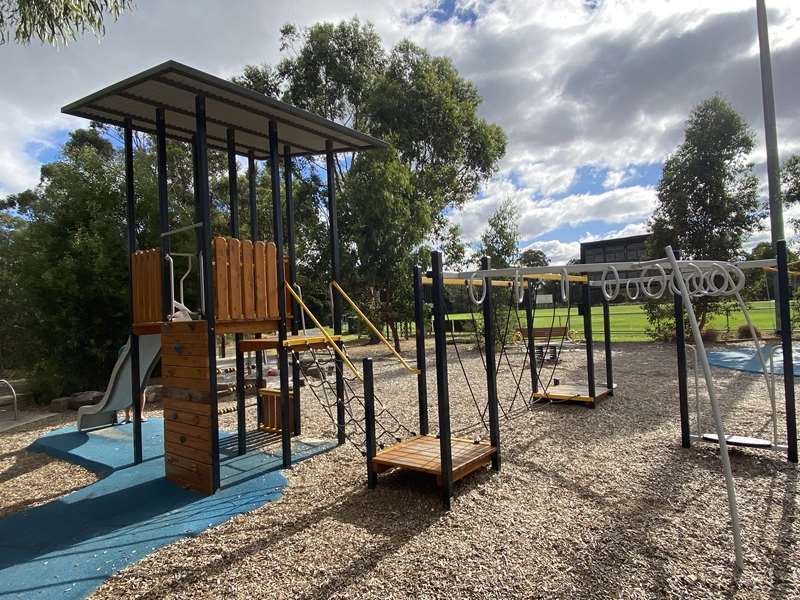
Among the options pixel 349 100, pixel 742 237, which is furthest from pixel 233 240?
pixel 349 100

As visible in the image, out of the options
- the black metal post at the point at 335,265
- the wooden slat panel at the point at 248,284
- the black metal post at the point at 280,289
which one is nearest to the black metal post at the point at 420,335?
the black metal post at the point at 335,265

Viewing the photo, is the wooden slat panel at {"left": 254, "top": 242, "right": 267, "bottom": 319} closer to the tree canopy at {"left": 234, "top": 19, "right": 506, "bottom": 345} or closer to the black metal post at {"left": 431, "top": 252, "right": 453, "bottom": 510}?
the black metal post at {"left": 431, "top": 252, "right": 453, "bottom": 510}

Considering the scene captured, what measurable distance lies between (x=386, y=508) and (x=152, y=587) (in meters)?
1.76

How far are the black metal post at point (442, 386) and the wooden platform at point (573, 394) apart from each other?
397cm

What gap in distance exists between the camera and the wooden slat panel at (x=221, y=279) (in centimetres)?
485

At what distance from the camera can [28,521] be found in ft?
13.9

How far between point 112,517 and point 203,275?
2.24m

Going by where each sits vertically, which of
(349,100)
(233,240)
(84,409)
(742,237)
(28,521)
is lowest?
(28,521)

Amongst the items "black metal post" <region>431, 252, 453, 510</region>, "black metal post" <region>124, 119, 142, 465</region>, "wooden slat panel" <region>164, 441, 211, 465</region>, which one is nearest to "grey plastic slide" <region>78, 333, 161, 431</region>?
"black metal post" <region>124, 119, 142, 465</region>

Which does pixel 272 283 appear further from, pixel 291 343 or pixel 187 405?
pixel 187 405

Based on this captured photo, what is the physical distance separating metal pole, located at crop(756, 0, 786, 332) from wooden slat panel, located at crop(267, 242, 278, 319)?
13775 mm

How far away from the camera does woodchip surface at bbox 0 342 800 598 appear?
2.90 meters

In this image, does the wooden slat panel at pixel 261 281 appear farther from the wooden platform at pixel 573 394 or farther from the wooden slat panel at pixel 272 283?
the wooden platform at pixel 573 394

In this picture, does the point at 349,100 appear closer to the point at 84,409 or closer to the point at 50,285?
the point at 50,285
